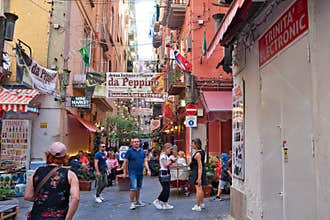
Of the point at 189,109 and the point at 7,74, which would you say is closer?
the point at 7,74

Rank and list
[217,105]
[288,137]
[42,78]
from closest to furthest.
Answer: [288,137], [42,78], [217,105]

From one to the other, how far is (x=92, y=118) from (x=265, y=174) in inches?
774

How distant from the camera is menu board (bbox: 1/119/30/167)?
45.3 ft

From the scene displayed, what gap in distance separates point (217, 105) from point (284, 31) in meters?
9.92

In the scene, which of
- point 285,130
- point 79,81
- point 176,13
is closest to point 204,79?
point 176,13

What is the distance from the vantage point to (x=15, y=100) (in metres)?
11.9

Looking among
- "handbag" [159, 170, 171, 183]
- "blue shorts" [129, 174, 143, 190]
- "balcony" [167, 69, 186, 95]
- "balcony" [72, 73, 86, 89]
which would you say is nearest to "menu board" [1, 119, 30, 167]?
"balcony" [72, 73, 86, 89]

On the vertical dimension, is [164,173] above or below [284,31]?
below

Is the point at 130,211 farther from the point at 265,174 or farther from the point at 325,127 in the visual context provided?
the point at 325,127

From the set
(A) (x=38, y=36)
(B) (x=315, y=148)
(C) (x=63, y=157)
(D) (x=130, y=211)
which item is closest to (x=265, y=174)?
(B) (x=315, y=148)

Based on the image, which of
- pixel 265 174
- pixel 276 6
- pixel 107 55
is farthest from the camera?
pixel 107 55

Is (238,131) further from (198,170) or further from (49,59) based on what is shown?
(49,59)

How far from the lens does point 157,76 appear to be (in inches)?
657

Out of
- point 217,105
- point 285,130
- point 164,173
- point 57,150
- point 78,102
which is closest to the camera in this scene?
point 57,150
